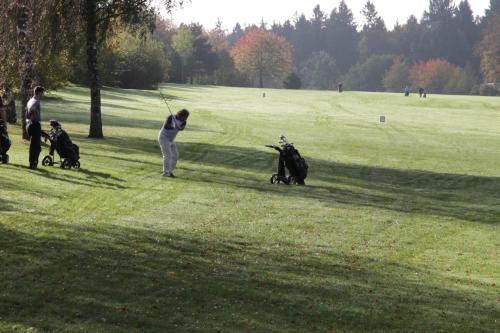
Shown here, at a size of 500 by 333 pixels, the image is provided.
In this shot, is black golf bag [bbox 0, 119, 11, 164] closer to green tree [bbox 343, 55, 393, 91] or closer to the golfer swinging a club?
the golfer swinging a club

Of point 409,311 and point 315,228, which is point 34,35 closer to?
point 315,228

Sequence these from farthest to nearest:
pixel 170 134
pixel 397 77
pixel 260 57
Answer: pixel 397 77 → pixel 260 57 → pixel 170 134

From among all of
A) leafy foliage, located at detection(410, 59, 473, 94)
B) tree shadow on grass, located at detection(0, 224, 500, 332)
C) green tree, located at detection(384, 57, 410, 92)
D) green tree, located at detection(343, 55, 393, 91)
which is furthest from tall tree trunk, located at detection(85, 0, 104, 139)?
green tree, located at detection(343, 55, 393, 91)

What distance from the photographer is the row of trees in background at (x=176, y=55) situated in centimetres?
3166

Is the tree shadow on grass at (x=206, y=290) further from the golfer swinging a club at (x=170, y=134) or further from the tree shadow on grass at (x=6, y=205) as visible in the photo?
the golfer swinging a club at (x=170, y=134)

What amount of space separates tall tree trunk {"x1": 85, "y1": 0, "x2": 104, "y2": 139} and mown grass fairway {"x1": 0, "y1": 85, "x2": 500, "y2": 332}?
1.42 m

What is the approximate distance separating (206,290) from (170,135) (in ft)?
40.9

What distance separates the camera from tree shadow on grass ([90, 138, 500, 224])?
21844 millimetres

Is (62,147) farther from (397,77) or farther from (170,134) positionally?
(397,77)

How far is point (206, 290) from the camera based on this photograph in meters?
11.3

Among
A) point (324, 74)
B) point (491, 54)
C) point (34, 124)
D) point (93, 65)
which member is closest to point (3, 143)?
point (34, 124)

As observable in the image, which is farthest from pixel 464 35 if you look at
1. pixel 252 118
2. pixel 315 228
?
pixel 315 228

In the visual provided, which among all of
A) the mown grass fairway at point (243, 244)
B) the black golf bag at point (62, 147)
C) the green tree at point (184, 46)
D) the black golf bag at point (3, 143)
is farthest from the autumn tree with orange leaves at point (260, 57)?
the black golf bag at point (3, 143)

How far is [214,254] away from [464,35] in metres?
182
